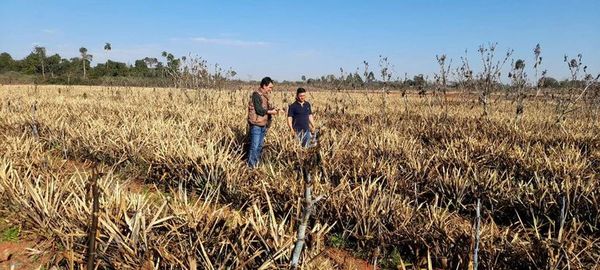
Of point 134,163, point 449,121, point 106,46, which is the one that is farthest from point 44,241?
point 106,46

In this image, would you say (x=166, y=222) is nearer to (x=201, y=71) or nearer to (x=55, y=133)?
(x=55, y=133)

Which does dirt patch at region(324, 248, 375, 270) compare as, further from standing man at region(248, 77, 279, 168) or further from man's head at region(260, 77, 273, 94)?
man's head at region(260, 77, 273, 94)

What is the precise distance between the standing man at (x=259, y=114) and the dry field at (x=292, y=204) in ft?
1.72

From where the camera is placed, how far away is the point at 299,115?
770 centimetres

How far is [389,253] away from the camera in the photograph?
14.9ft

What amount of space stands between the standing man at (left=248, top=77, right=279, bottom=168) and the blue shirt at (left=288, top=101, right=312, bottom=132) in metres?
0.64

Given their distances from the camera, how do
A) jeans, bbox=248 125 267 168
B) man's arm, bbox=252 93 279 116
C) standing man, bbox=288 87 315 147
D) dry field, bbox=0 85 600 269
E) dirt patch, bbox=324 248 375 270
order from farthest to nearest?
standing man, bbox=288 87 315 147 < jeans, bbox=248 125 267 168 < man's arm, bbox=252 93 279 116 < dirt patch, bbox=324 248 375 270 < dry field, bbox=0 85 600 269

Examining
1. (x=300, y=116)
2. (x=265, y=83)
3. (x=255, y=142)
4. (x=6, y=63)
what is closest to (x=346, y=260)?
(x=255, y=142)

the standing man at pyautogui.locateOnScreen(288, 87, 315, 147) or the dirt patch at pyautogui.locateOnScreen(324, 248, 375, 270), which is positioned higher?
the standing man at pyautogui.locateOnScreen(288, 87, 315, 147)

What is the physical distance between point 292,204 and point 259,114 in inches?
97.9

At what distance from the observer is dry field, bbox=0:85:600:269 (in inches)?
145

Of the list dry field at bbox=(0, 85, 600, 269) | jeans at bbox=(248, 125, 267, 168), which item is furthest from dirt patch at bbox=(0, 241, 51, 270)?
jeans at bbox=(248, 125, 267, 168)

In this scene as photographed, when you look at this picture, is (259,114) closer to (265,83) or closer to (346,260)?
(265,83)

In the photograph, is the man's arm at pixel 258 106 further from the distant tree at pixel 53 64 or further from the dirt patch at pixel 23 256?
the distant tree at pixel 53 64
